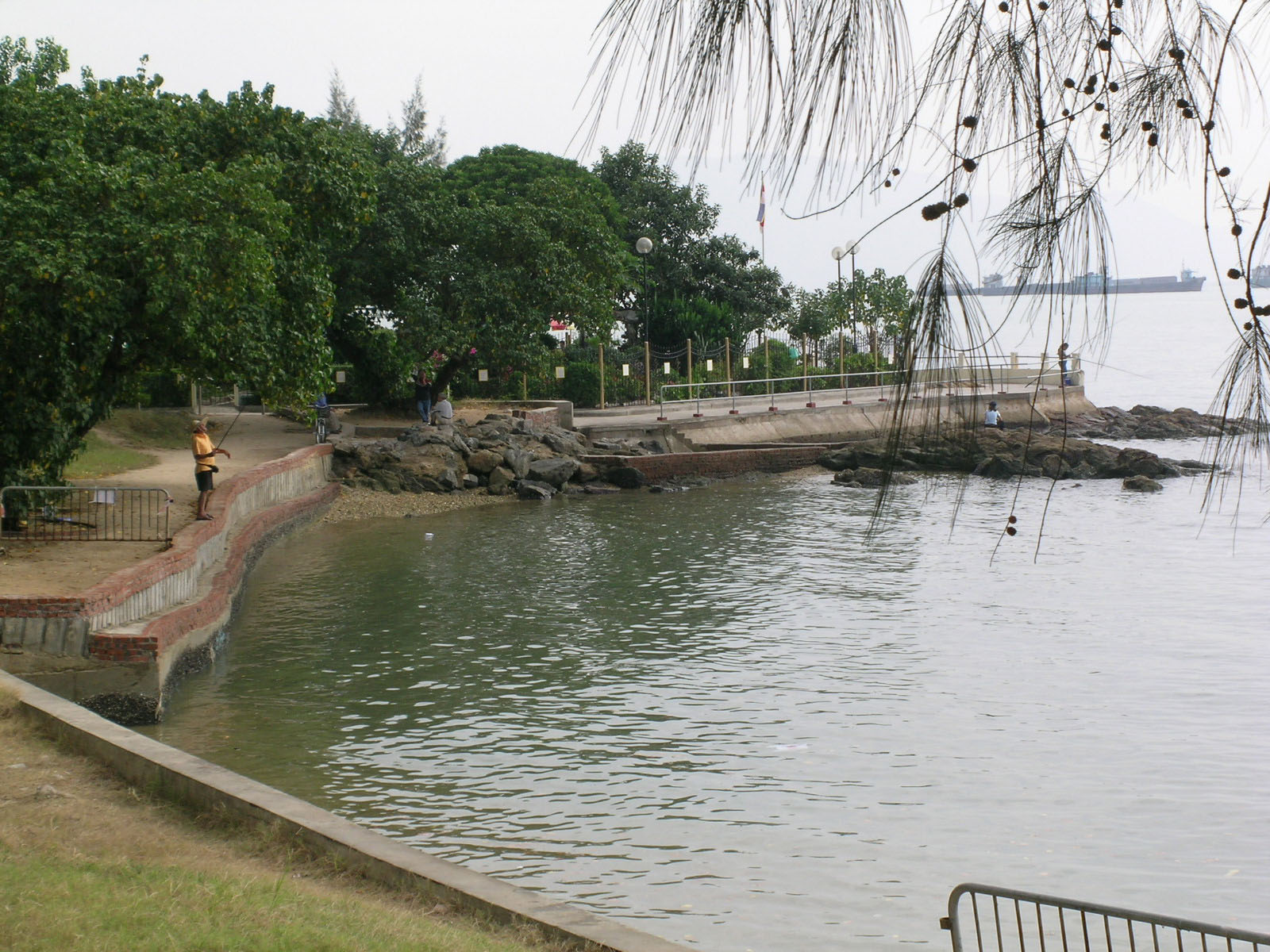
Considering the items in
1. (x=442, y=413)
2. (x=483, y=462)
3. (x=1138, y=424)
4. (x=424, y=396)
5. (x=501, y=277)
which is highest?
(x=501, y=277)

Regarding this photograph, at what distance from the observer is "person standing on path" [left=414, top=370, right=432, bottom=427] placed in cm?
2995

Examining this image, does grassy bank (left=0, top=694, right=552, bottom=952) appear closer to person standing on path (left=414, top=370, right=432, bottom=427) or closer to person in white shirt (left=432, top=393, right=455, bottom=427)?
person in white shirt (left=432, top=393, right=455, bottom=427)

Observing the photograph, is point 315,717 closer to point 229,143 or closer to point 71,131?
point 71,131

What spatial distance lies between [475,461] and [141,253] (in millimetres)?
13237

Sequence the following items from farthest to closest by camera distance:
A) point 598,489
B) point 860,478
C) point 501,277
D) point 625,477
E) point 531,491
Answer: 1. point 860,478
2. point 625,477
3. point 501,277
4. point 598,489
5. point 531,491

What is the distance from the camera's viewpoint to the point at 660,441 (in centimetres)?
3275

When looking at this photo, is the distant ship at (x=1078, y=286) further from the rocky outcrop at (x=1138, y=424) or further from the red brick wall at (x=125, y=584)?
the rocky outcrop at (x=1138, y=424)

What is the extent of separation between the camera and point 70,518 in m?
15.4

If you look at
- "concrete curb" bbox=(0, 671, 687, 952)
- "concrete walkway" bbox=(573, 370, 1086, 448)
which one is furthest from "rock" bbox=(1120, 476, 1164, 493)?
"concrete curb" bbox=(0, 671, 687, 952)

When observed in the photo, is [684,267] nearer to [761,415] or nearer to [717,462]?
[761,415]

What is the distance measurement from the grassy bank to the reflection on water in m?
1.98

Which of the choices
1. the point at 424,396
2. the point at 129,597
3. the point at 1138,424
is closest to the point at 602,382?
the point at 424,396

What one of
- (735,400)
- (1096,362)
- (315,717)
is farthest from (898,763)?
(735,400)

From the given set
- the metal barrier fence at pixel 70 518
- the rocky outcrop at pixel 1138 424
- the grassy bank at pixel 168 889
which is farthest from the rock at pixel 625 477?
the grassy bank at pixel 168 889
